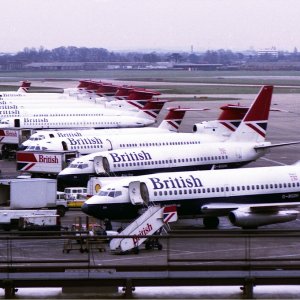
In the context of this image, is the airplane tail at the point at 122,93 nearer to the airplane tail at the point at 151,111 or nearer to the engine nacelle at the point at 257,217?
the airplane tail at the point at 151,111

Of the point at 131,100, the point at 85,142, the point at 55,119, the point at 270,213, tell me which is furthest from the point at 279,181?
the point at 131,100

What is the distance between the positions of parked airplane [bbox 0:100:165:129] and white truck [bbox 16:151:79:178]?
25.1 m

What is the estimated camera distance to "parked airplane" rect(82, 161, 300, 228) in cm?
4719

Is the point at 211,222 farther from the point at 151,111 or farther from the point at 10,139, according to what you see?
the point at 151,111

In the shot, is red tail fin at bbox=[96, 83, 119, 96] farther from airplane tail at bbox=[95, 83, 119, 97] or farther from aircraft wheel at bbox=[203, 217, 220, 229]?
aircraft wheel at bbox=[203, 217, 220, 229]

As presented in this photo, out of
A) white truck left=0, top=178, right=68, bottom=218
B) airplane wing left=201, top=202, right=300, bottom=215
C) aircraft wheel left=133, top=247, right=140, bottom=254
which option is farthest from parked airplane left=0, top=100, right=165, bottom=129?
aircraft wheel left=133, top=247, right=140, bottom=254

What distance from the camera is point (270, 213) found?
47812 millimetres

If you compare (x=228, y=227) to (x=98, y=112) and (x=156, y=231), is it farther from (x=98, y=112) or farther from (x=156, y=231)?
(x=98, y=112)

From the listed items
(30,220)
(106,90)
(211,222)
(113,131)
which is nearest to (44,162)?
(113,131)

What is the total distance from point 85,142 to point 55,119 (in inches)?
1105

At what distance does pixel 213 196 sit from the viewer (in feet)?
160

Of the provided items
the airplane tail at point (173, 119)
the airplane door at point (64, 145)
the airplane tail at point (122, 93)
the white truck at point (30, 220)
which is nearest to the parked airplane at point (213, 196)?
the white truck at point (30, 220)

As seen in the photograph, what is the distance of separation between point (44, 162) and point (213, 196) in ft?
79.5

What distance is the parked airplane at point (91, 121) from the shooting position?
9625cm
